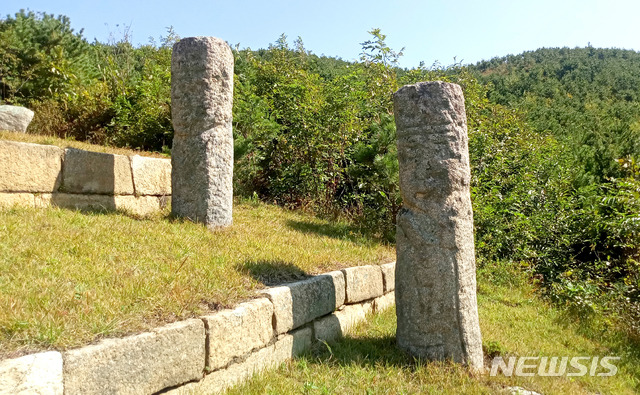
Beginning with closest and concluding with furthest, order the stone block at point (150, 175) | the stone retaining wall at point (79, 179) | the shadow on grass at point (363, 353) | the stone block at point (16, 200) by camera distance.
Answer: the shadow on grass at point (363, 353), the stone block at point (16, 200), the stone retaining wall at point (79, 179), the stone block at point (150, 175)

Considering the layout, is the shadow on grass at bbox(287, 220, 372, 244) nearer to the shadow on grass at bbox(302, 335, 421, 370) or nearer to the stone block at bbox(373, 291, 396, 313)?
the stone block at bbox(373, 291, 396, 313)

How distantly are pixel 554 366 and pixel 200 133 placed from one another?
475 centimetres

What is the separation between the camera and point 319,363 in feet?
13.7

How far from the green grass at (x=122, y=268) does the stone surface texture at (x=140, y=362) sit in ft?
0.40

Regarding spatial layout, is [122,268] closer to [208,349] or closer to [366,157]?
[208,349]

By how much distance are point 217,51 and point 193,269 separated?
3.21 m

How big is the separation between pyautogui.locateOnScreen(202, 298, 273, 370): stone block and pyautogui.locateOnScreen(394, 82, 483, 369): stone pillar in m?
1.31

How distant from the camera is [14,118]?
7918 millimetres

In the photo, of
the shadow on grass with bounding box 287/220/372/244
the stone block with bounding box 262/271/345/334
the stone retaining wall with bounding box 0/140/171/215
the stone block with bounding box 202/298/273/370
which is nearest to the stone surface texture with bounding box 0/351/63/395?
the stone block with bounding box 202/298/273/370

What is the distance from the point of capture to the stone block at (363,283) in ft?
17.2

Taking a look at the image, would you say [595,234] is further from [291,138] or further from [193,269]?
[193,269]

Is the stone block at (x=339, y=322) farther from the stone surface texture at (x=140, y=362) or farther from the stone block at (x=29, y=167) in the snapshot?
the stone block at (x=29, y=167)

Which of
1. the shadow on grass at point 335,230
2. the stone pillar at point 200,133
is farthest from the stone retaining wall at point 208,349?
the stone pillar at point 200,133

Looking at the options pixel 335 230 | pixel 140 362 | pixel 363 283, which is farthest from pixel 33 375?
pixel 335 230
